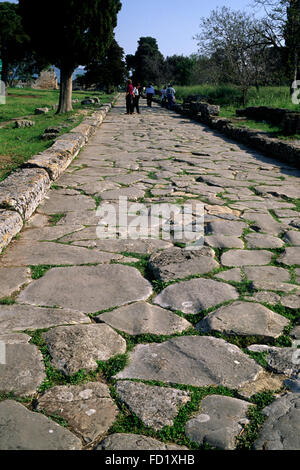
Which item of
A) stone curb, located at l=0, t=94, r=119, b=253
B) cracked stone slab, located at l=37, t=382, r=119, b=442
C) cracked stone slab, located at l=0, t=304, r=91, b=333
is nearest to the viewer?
cracked stone slab, located at l=37, t=382, r=119, b=442

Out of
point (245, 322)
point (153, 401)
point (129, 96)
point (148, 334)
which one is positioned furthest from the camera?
point (129, 96)

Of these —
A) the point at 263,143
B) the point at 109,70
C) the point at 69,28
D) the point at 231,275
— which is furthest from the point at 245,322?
the point at 109,70

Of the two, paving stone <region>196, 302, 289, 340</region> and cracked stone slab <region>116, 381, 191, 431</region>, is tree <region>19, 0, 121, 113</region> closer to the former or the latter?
paving stone <region>196, 302, 289, 340</region>

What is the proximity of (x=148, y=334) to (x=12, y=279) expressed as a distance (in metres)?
1.02

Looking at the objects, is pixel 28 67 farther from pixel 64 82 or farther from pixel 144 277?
pixel 144 277

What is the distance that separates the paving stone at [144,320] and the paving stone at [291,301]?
0.61 meters

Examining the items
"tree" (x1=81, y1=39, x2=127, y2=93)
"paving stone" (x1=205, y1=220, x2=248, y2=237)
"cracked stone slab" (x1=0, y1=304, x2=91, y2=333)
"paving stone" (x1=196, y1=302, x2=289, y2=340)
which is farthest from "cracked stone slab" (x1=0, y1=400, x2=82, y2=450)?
"tree" (x1=81, y1=39, x2=127, y2=93)

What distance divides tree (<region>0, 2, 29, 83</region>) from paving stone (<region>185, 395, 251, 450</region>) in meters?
36.0

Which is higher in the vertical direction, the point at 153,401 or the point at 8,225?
the point at 8,225

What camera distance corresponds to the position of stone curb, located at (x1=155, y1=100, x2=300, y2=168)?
22.5 ft

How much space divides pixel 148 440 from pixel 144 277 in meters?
1.36

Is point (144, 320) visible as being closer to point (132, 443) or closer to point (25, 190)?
point (132, 443)

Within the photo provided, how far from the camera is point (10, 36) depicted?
111 ft

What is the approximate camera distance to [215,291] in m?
2.47
